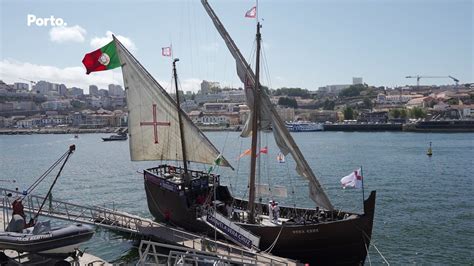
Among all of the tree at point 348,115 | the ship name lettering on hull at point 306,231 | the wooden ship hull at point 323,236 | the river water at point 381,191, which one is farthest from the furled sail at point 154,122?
the tree at point 348,115

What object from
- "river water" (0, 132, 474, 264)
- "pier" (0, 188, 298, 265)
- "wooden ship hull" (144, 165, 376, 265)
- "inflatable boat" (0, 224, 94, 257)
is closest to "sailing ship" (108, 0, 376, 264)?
"wooden ship hull" (144, 165, 376, 265)

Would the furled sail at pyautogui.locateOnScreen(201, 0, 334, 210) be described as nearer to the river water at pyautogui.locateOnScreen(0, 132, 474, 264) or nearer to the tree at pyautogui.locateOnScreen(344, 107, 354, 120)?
the river water at pyautogui.locateOnScreen(0, 132, 474, 264)

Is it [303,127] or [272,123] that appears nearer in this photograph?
[272,123]

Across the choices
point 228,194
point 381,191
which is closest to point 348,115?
point 381,191

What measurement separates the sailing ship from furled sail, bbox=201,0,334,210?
0.15 ft

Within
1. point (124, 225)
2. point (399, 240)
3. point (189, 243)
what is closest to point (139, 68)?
point (124, 225)

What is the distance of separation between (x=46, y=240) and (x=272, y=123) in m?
11.1

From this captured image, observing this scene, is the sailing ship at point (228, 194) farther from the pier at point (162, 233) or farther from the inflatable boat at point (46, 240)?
the inflatable boat at point (46, 240)

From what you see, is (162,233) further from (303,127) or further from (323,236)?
(303,127)

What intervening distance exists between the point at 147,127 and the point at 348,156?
52.5 m

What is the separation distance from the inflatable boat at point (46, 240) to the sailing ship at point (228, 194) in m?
6.64

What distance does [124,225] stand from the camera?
25.0 m

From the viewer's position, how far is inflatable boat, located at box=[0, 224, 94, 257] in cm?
1631

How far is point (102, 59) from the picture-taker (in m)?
26.8
